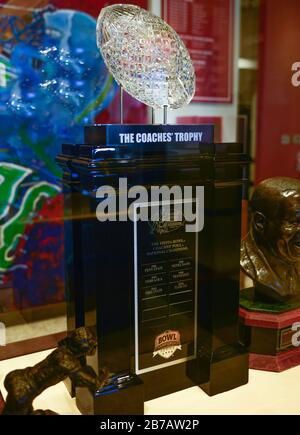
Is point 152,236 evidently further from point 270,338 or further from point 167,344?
point 270,338

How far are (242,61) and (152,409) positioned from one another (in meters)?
1.88

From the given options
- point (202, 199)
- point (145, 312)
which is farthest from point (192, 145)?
point (145, 312)

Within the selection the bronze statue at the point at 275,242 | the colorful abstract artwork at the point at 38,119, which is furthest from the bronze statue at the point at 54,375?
the colorful abstract artwork at the point at 38,119

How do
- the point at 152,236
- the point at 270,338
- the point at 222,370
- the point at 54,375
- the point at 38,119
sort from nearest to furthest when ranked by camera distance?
the point at 54,375
the point at 152,236
the point at 222,370
the point at 270,338
the point at 38,119

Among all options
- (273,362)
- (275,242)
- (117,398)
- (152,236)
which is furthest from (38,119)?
(273,362)

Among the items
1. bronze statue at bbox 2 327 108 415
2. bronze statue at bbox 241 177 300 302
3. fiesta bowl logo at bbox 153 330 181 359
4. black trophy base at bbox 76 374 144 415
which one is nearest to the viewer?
bronze statue at bbox 2 327 108 415

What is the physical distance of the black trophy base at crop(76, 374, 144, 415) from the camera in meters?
1.26

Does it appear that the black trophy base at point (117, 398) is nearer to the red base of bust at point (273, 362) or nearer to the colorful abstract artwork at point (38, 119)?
the red base of bust at point (273, 362)

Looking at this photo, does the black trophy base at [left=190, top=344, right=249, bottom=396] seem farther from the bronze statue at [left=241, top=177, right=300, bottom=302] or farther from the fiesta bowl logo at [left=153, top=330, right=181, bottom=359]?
the bronze statue at [left=241, top=177, right=300, bottom=302]

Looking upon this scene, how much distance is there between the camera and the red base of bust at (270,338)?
1636 mm

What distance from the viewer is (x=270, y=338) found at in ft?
5.39

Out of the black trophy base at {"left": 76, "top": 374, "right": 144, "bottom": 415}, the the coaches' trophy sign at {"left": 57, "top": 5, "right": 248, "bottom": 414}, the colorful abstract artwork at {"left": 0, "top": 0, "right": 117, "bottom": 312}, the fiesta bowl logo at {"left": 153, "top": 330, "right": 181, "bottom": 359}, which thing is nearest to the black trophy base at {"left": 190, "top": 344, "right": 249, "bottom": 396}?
the the coaches' trophy sign at {"left": 57, "top": 5, "right": 248, "bottom": 414}

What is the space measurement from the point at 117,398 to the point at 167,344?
28cm

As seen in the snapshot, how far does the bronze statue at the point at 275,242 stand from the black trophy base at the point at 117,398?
0.64 meters
